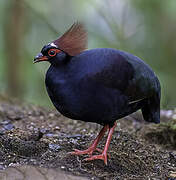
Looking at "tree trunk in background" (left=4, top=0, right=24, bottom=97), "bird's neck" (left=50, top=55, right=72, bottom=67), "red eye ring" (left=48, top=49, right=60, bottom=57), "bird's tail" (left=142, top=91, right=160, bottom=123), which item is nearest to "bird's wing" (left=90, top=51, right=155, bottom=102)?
"bird's tail" (left=142, top=91, right=160, bottom=123)

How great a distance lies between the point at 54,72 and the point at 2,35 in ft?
23.6

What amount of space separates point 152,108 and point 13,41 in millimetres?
6624

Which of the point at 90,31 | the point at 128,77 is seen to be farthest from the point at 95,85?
the point at 90,31

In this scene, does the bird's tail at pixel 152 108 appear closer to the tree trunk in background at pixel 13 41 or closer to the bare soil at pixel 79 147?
the bare soil at pixel 79 147

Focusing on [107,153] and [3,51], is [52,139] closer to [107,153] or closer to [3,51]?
[107,153]

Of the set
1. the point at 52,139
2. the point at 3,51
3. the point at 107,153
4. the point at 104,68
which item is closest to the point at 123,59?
the point at 104,68

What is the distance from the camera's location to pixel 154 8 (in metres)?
10.8

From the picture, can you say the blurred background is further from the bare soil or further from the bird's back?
the bird's back

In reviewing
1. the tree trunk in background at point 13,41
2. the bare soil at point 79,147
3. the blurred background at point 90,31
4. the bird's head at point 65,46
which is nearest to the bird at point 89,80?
the bird's head at point 65,46

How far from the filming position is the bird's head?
12.1 ft

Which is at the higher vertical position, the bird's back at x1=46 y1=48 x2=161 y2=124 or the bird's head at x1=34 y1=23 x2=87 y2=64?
the bird's head at x1=34 y1=23 x2=87 y2=64

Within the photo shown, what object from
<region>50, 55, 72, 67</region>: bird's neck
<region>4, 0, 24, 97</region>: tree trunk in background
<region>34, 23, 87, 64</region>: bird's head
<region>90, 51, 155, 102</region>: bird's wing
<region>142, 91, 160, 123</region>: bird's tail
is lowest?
<region>142, 91, 160, 123</region>: bird's tail

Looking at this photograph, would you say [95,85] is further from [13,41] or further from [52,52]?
[13,41]

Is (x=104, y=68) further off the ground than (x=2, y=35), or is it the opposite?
(x=2, y=35)
